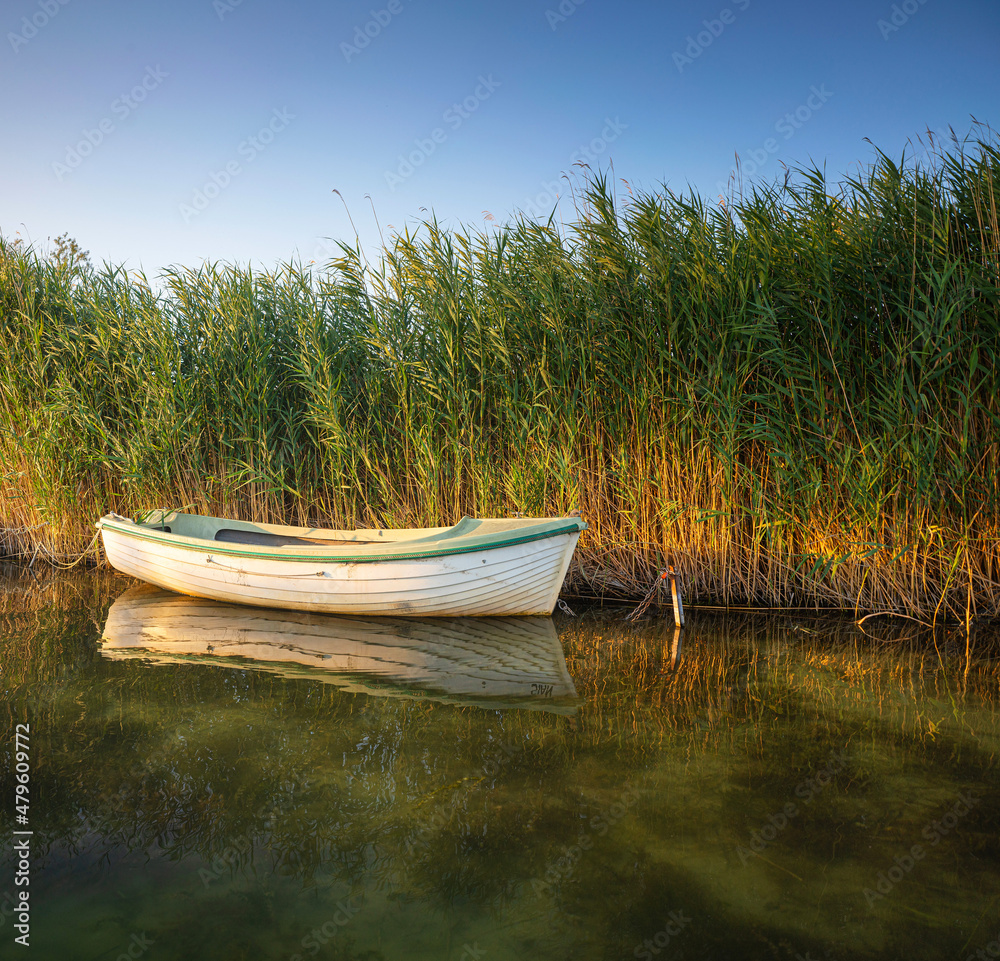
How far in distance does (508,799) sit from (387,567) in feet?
8.80

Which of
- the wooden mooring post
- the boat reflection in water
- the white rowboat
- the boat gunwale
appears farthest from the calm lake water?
the boat gunwale

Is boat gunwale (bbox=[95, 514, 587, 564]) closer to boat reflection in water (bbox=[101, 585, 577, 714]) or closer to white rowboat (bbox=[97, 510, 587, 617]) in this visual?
white rowboat (bbox=[97, 510, 587, 617])

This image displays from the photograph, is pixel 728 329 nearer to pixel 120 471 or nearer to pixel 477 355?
pixel 477 355

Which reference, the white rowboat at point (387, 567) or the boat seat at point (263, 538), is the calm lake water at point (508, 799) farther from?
the boat seat at point (263, 538)

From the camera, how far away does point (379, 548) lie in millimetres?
5332

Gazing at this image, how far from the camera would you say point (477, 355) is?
6242 mm

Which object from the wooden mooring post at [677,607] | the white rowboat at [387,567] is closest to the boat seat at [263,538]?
the white rowboat at [387,567]

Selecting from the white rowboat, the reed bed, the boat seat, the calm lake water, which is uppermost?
the reed bed

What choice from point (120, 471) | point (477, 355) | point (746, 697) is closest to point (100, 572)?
point (120, 471)

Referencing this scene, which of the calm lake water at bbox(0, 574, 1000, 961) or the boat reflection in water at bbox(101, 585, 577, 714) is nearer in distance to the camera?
the calm lake water at bbox(0, 574, 1000, 961)

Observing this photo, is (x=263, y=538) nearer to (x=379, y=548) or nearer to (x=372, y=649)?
(x=379, y=548)

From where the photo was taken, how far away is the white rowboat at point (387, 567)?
515cm

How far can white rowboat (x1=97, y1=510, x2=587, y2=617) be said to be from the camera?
16.9 feet

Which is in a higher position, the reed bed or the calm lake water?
the reed bed
